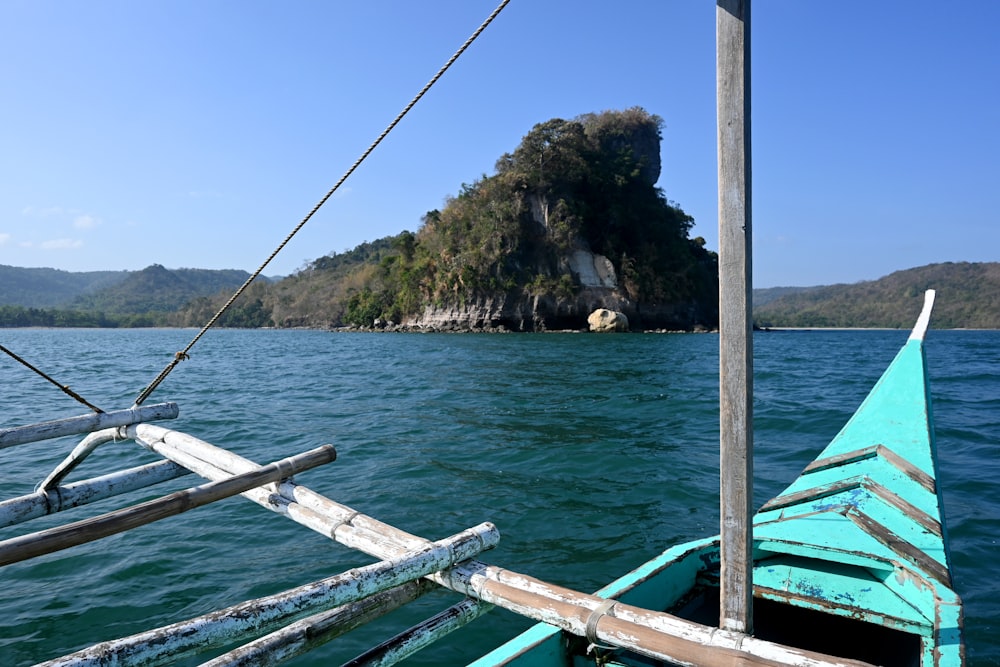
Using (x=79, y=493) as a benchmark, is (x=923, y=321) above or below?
→ above

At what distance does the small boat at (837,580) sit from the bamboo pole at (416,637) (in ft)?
0.69

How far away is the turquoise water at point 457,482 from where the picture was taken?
13.2ft

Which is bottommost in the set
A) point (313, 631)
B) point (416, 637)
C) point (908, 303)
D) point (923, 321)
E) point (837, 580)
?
point (837, 580)

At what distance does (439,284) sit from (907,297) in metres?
97.1

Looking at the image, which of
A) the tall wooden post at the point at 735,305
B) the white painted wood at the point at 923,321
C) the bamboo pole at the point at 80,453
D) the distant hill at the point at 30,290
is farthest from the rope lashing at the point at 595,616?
the distant hill at the point at 30,290

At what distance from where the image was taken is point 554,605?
2080 millimetres

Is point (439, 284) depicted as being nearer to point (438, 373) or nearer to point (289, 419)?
point (438, 373)

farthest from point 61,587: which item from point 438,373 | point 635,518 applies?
point 438,373

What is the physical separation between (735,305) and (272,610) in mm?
1924

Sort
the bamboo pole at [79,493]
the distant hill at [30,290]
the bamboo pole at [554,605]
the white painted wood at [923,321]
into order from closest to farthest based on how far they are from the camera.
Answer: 1. the bamboo pole at [554,605]
2. the bamboo pole at [79,493]
3. the white painted wood at [923,321]
4. the distant hill at [30,290]

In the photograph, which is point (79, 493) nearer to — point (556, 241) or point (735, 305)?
point (735, 305)

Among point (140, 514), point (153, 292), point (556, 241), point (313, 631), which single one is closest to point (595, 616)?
point (313, 631)

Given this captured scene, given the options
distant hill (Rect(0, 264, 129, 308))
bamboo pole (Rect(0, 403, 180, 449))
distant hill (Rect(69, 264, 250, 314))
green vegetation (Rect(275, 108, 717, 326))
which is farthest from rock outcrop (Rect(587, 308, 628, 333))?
distant hill (Rect(0, 264, 129, 308))

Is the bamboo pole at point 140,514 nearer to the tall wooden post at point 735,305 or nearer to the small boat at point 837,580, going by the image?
the small boat at point 837,580
